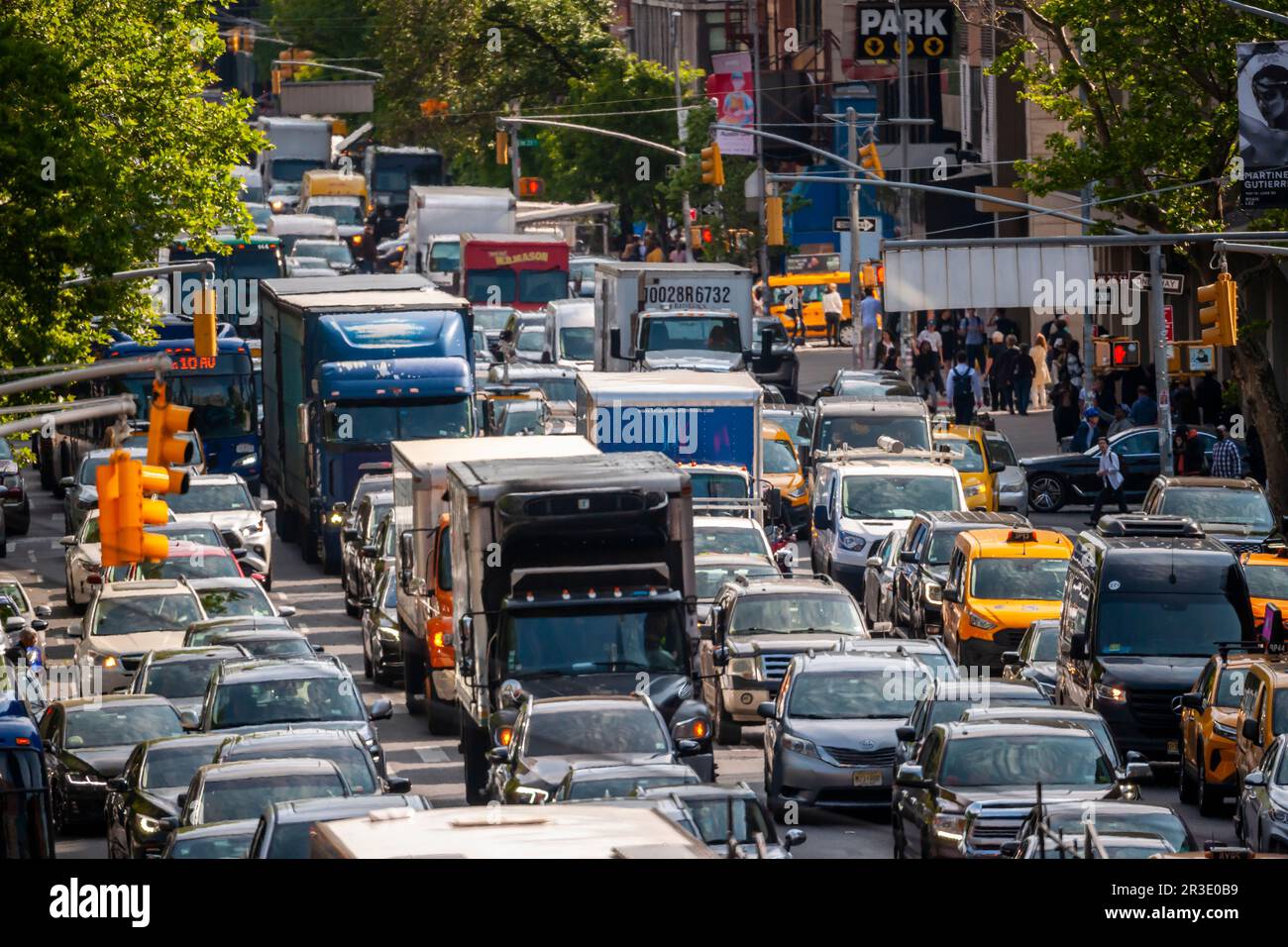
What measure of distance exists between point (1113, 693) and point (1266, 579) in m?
4.73

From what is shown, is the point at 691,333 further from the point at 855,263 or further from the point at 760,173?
the point at 760,173

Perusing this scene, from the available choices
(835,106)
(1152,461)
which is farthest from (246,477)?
(835,106)

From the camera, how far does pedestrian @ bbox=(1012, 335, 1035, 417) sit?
60.4m

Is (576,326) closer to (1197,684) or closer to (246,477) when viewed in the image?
(246,477)

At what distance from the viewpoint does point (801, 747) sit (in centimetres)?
2312

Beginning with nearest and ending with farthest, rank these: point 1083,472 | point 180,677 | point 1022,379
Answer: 1. point 180,677
2. point 1083,472
3. point 1022,379

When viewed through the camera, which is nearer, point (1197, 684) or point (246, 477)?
point (1197, 684)

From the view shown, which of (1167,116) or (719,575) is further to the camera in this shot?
(1167,116)

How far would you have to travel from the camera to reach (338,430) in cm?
3866

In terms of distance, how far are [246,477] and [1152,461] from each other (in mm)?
16203

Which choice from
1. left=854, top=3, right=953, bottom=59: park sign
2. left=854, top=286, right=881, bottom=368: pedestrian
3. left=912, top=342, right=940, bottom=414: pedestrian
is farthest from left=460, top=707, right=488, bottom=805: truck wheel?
left=854, top=3, right=953, bottom=59: park sign

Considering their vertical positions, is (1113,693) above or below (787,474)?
below

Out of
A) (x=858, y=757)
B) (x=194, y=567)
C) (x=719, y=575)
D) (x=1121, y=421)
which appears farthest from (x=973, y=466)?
(x=858, y=757)

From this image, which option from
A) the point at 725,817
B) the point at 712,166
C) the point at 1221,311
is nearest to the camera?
the point at 725,817
